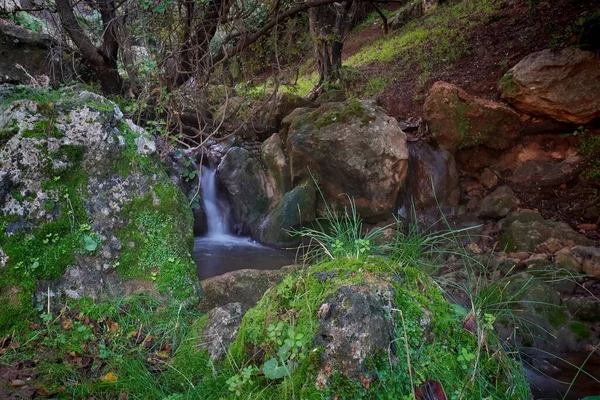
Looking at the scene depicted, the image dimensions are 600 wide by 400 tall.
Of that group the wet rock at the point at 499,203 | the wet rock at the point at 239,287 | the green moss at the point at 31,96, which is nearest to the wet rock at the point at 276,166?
the wet rock at the point at 499,203

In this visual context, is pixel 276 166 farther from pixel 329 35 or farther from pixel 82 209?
pixel 82 209

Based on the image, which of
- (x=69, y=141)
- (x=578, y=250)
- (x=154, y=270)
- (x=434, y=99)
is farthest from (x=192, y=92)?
(x=578, y=250)

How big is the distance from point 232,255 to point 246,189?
1.57m

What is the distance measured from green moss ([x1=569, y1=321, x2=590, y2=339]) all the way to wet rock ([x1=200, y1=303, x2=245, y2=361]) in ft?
12.7

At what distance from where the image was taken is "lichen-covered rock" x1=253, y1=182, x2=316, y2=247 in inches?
288

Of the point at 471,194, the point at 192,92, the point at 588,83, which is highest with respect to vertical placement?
the point at 192,92

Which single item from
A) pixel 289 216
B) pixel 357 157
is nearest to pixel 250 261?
pixel 289 216

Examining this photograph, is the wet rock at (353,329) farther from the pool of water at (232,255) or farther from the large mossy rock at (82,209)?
the pool of water at (232,255)

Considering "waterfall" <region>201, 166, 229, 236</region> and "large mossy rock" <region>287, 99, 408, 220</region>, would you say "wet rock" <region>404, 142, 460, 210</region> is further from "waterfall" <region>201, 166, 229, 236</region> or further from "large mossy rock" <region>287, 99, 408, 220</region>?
"waterfall" <region>201, 166, 229, 236</region>

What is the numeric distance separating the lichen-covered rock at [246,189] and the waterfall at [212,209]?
0.24m

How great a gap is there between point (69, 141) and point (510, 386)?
333 centimetres

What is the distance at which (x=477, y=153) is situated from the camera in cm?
801

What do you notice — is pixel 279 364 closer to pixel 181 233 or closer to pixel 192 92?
pixel 181 233

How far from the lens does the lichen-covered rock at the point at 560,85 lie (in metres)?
6.82
